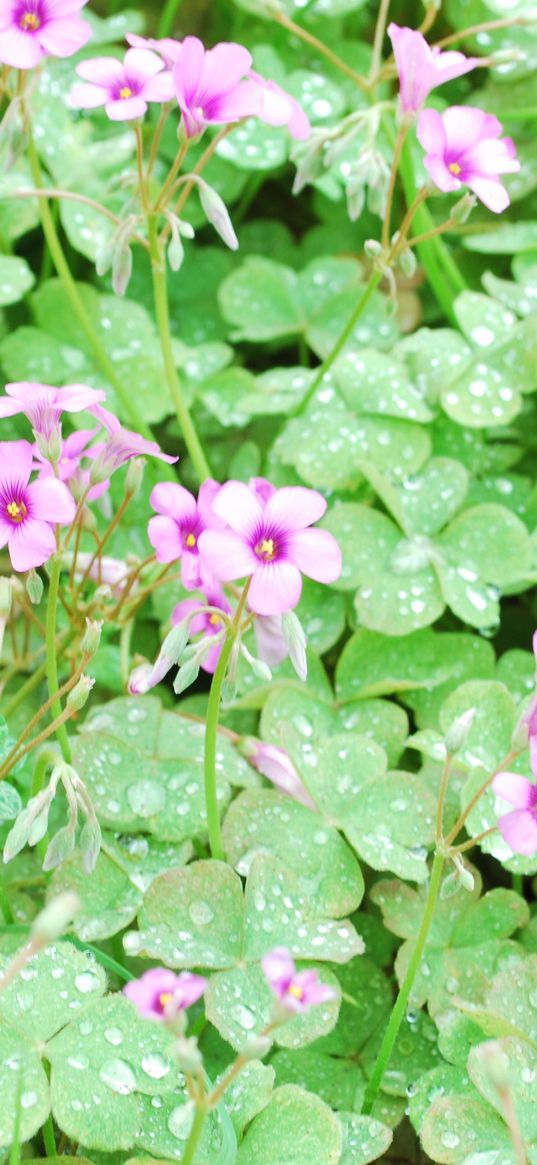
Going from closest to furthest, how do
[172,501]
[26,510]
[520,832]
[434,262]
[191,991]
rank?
1. [191,991]
2. [520,832]
3. [26,510]
4. [172,501]
5. [434,262]

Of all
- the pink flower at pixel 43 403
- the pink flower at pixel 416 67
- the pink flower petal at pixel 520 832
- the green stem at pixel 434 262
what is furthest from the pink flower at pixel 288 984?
the green stem at pixel 434 262

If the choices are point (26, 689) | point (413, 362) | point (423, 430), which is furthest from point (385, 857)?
point (413, 362)

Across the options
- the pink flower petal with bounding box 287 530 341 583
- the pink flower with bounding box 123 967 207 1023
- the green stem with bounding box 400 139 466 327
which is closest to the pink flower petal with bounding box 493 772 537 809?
the pink flower petal with bounding box 287 530 341 583

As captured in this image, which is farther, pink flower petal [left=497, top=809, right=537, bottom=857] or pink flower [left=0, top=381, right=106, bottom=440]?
pink flower [left=0, top=381, right=106, bottom=440]

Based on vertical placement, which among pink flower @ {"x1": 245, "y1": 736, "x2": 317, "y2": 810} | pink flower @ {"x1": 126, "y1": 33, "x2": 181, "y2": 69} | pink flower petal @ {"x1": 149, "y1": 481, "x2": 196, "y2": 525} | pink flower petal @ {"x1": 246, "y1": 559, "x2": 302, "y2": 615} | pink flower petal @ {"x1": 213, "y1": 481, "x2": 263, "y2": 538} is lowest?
pink flower @ {"x1": 245, "y1": 736, "x2": 317, "y2": 810}

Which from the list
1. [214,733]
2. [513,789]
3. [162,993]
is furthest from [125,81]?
[162,993]

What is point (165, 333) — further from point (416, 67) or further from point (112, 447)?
point (416, 67)

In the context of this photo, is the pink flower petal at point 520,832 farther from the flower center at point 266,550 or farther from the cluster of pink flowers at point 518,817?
the flower center at point 266,550

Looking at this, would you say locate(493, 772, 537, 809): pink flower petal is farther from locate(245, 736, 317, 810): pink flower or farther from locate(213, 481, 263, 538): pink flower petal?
locate(245, 736, 317, 810): pink flower
